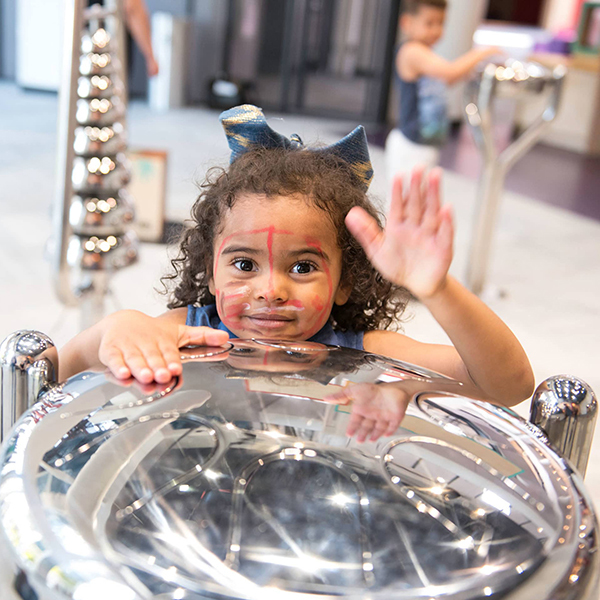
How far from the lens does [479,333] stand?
71 cm

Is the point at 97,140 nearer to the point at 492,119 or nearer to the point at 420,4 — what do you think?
the point at 492,119

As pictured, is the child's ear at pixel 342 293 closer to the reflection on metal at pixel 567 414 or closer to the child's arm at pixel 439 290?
the child's arm at pixel 439 290

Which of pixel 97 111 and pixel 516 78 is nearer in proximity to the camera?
pixel 97 111

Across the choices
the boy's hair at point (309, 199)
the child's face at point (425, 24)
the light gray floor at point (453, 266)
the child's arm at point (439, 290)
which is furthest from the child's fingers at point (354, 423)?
the child's face at point (425, 24)

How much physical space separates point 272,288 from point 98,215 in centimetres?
48

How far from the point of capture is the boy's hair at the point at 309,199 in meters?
0.82

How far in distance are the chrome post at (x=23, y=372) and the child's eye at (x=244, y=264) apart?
0.25m

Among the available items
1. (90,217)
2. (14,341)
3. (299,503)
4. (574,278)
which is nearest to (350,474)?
(299,503)

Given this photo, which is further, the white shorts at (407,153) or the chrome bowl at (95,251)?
the white shorts at (407,153)

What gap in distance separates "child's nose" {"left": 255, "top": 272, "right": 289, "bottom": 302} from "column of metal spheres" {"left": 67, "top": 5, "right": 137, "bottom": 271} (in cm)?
45

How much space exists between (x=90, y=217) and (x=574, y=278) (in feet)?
6.22

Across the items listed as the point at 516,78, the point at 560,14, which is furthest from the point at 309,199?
the point at 560,14

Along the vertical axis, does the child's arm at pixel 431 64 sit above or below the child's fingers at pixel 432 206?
above

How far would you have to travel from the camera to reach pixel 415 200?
24.0 inches
